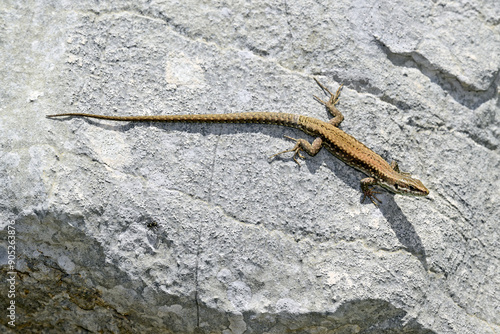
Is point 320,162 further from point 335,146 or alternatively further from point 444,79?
point 444,79

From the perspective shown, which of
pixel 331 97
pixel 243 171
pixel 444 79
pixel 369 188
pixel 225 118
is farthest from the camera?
pixel 444 79

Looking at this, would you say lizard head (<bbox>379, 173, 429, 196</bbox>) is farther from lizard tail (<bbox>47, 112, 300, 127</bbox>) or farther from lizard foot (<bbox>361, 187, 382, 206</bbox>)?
lizard tail (<bbox>47, 112, 300, 127</bbox>)

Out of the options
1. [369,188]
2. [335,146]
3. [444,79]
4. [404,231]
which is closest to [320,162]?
[335,146]

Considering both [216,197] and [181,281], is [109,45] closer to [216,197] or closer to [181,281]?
[216,197]

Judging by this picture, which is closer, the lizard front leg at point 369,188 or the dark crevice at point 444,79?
the lizard front leg at point 369,188

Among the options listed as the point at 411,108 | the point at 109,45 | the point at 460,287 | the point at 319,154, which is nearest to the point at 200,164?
the point at 319,154

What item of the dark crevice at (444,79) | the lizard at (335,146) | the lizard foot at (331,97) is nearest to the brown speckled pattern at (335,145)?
the lizard at (335,146)

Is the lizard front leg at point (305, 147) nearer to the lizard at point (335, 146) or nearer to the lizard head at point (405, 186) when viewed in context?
the lizard at point (335, 146)
